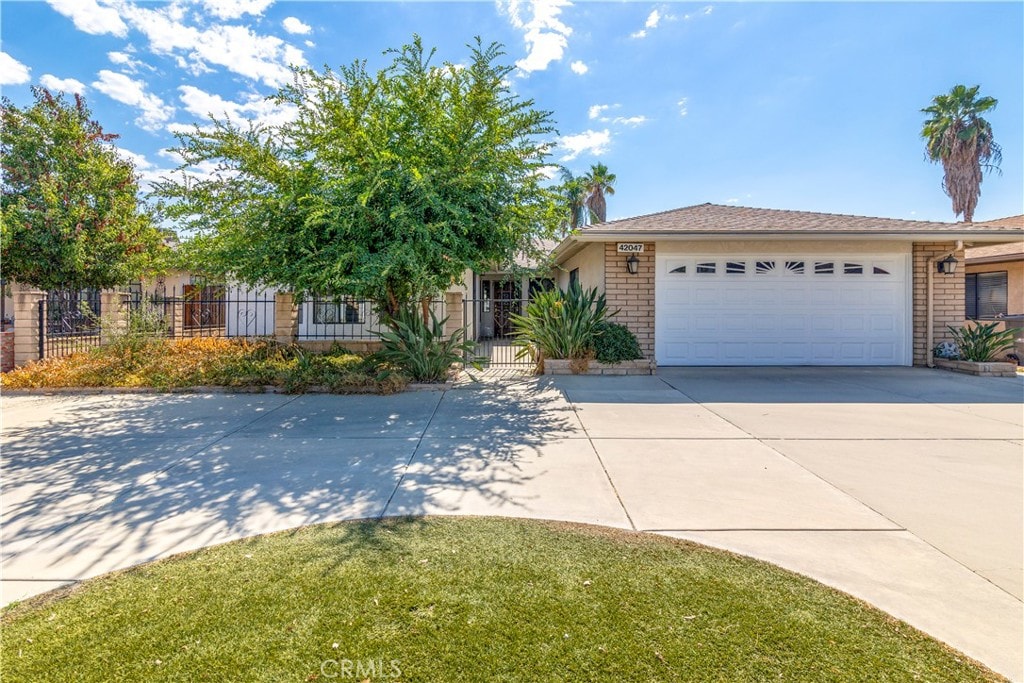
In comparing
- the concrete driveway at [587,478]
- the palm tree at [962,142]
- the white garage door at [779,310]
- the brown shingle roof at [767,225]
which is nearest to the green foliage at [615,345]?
the white garage door at [779,310]

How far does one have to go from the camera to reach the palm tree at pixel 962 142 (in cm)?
2038

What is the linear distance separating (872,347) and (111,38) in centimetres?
1701

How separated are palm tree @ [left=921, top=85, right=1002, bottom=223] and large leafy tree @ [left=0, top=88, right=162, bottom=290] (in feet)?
102

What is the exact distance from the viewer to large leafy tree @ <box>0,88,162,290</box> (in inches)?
537

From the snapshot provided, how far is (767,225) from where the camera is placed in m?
10.2

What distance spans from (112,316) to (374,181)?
270 inches

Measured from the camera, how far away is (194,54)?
9.12m

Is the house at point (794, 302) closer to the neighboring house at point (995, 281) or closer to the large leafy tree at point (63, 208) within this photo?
the neighboring house at point (995, 281)

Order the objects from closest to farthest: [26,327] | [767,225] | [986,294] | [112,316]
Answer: [26,327] < [112,316] < [767,225] < [986,294]

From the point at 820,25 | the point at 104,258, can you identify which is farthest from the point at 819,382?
the point at 104,258

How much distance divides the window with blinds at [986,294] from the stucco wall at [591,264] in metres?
12.4

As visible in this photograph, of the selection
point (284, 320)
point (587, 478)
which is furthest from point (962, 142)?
point (284, 320)

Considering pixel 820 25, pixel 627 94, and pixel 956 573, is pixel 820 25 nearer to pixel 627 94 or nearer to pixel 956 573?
pixel 627 94

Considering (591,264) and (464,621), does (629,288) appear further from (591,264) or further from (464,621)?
(464,621)
